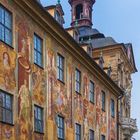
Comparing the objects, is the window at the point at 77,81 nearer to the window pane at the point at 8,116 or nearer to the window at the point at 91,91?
the window at the point at 91,91

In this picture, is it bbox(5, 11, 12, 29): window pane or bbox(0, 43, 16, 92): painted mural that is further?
bbox(5, 11, 12, 29): window pane

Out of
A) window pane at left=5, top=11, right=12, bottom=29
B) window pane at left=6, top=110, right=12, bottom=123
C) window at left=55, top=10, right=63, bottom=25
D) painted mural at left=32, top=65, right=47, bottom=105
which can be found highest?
window at left=55, top=10, right=63, bottom=25

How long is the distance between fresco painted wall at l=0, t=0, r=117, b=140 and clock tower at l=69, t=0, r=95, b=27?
25.9 meters

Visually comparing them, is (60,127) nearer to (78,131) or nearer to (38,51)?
(78,131)

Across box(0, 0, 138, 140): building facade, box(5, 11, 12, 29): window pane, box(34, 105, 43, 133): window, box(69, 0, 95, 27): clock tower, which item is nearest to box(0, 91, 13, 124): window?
box(0, 0, 138, 140): building facade

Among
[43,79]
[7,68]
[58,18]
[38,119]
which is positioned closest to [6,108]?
[7,68]

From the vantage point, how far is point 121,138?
1769 inches

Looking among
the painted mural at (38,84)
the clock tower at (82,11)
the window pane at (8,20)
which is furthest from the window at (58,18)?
the clock tower at (82,11)

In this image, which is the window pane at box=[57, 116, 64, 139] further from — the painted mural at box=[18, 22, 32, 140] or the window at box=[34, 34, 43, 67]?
the painted mural at box=[18, 22, 32, 140]

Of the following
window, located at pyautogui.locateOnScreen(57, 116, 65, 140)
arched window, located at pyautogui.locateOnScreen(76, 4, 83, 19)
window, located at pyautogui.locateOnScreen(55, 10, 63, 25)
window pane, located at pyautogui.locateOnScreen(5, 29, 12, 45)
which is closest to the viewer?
window pane, located at pyautogui.locateOnScreen(5, 29, 12, 45)

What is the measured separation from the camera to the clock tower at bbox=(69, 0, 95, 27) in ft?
192

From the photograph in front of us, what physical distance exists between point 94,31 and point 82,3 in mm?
6224

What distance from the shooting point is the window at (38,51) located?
2462 cm

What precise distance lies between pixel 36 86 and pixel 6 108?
3432 millimetres
